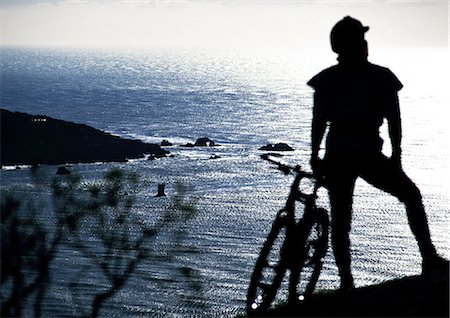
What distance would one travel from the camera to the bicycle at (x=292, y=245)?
25.4ft

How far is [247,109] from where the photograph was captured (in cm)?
19000

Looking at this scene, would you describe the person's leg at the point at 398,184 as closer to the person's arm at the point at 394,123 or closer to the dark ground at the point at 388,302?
the person's arm at the point at 394,123

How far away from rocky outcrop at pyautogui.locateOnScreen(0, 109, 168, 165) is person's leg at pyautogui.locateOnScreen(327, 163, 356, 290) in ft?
334

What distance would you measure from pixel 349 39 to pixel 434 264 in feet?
7.32

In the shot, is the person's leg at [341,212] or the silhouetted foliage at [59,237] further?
the silhouetted foliage at [59,237]

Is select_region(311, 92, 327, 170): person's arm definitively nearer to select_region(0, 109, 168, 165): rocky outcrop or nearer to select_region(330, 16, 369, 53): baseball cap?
select_region(330, 16, 369, 53): baseball cap

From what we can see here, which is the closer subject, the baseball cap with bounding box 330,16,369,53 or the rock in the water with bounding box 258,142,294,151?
the baseball cap with bounding box 330,16,369,53

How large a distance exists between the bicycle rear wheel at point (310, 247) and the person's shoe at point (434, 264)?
0.94 m

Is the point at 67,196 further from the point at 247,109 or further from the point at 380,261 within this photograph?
the point at 247,109

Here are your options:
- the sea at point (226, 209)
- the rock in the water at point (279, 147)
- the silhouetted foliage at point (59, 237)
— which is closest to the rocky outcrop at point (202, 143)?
the sea at point (226, 209)

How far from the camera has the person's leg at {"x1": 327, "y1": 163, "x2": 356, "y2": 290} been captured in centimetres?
770

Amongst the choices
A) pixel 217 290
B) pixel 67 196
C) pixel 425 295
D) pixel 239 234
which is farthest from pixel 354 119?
pixel 239 234

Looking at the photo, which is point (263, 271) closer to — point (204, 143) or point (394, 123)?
point (394, 123)

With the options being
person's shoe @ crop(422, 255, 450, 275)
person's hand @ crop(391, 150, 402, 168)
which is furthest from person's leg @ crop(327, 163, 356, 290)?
person's shoe @ crop(422, 255, 450, 275)
